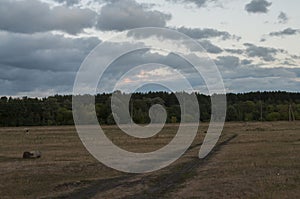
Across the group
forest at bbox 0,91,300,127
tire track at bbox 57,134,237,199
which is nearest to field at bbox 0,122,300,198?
tire track at bbox 57,134,237,199

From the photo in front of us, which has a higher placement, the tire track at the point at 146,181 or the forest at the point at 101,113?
the forest at the point at 101,113

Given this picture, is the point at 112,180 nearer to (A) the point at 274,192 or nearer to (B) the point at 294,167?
(A) the point at 274,192

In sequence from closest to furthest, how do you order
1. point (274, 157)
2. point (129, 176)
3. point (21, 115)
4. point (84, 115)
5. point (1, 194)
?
point (1, 194)
point (129, 176)
point (274, 157)
point (84, 115)
point (21, 115)

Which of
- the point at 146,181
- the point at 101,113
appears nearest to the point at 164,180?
the point at 146,181

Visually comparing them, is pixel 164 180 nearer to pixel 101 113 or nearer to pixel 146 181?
pixel 146 181

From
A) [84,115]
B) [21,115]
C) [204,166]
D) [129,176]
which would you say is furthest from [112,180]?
[21,115]

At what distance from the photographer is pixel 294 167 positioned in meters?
24.6

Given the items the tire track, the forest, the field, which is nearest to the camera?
the tire track

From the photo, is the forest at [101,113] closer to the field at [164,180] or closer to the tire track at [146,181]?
the field at [164,180]

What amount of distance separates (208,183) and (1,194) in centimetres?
802

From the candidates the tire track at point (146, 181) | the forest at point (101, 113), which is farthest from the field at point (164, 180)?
the forest at point (101, 113)

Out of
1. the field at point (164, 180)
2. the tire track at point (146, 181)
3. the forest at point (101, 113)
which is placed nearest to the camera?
the tire track at point (146, 181)

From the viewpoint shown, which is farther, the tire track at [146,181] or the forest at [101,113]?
the forest at [101,113]

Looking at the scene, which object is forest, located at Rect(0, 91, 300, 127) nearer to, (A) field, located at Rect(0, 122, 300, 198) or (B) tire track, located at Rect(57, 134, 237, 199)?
(A) field, located at Rect(0, 122, 300, 198)
